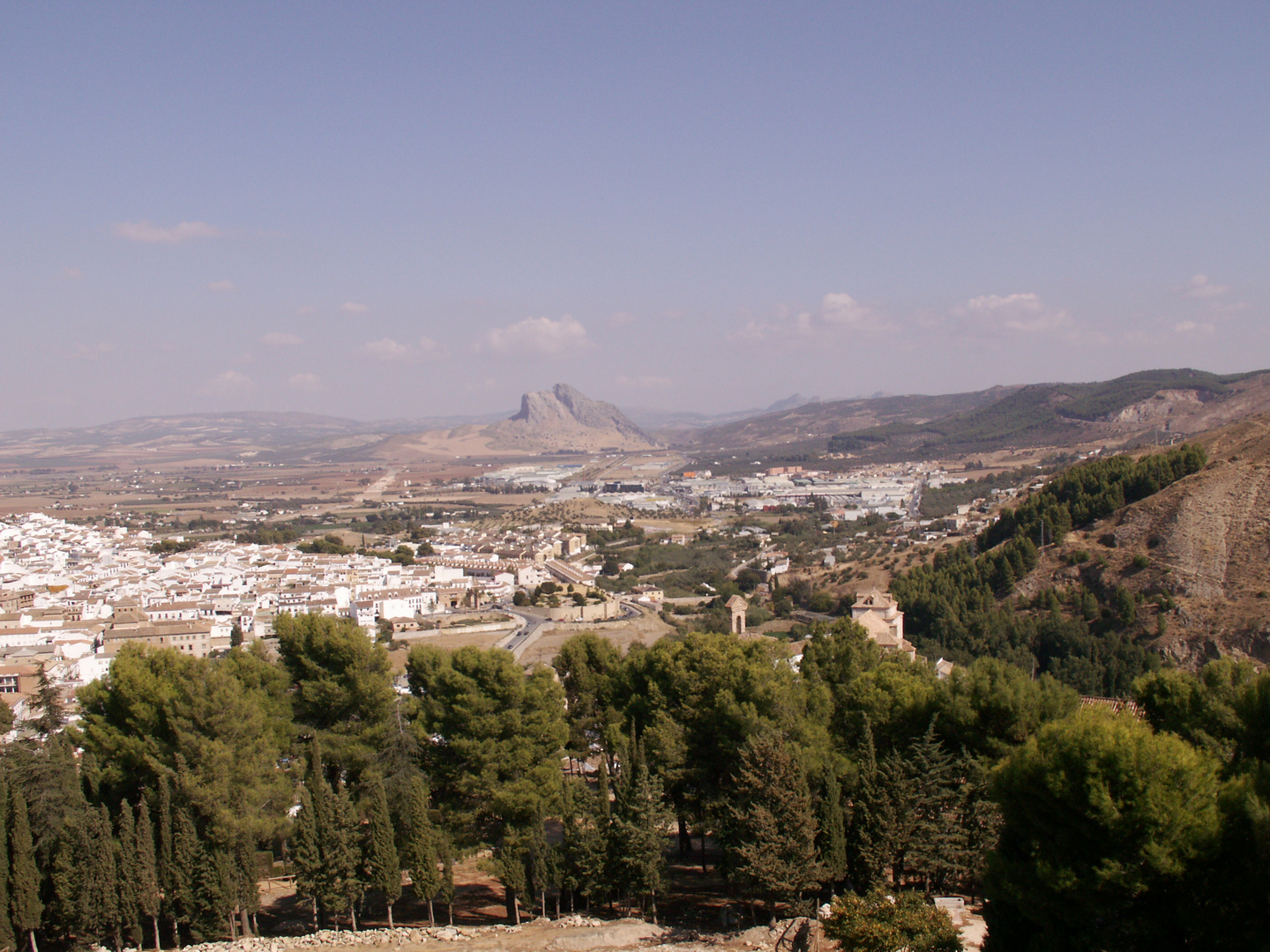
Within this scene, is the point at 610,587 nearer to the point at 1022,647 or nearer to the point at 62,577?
the point at 1022,647

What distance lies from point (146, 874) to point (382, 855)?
3174mm

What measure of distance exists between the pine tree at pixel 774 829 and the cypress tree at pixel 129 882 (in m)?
8.13

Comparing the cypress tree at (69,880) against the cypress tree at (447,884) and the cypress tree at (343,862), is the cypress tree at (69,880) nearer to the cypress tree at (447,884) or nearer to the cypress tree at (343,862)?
the cypress tree at (343,862)

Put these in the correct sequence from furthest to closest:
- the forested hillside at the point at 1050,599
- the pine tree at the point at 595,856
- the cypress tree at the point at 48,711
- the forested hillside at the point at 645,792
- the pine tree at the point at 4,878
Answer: the forested hillside at the point at 1050,599 → the cypress tree at the point at 48,711 → the pine tree at the point at 595,856 → the pine tree at the point at 4,878 → the forested hillside at the point at 645,792

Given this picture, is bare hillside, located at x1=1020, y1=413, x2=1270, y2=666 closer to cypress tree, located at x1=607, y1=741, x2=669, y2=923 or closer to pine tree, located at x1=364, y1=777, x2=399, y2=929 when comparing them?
cypress tree, located at x1=607, y1=741, x2=669, y2=923

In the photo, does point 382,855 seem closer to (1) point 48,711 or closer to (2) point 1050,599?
(1) point 48,711

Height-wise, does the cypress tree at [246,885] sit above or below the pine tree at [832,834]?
below

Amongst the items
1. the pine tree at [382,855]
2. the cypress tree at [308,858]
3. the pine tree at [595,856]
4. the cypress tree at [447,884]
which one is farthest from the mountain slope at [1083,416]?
the cypress tree at [308,858]

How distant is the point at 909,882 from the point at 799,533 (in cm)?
6306

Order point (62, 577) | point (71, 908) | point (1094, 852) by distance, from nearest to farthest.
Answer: point (1094, 852) → point (71, 908) → point (62, 577)

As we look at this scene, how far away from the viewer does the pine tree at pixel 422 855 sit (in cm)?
1359

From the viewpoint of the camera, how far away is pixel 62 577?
54656mm

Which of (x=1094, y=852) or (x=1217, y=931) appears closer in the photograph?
(x=1217, y=931)

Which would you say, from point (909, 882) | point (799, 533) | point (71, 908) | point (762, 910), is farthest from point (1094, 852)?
point (799, 533)
